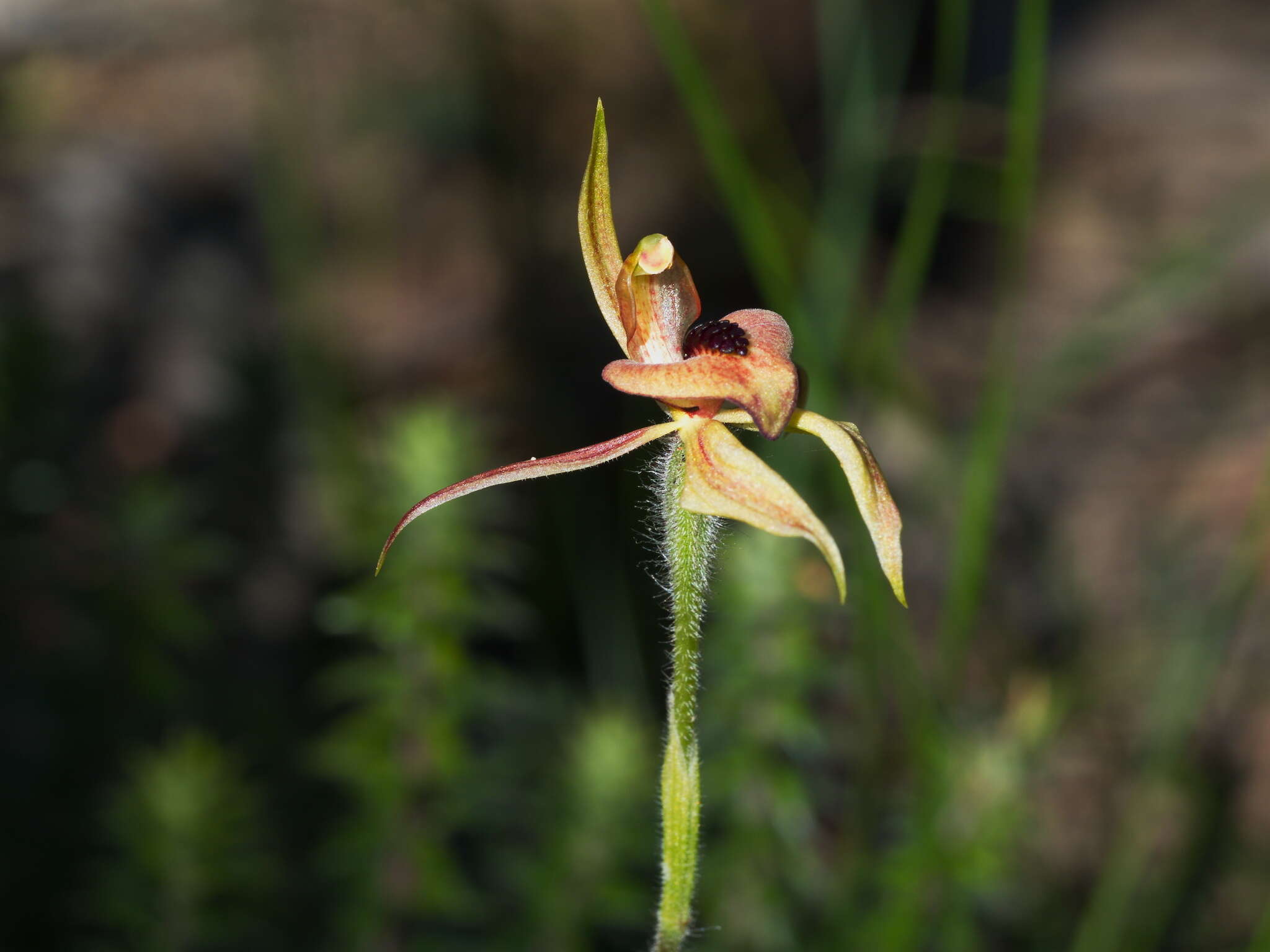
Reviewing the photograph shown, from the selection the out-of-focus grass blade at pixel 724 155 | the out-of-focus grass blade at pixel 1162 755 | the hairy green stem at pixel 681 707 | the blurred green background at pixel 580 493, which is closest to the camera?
the hairy green stem at pixel 681 707

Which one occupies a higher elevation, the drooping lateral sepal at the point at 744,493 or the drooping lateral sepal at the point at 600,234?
the drooping lateral sepal at the point at 600,234

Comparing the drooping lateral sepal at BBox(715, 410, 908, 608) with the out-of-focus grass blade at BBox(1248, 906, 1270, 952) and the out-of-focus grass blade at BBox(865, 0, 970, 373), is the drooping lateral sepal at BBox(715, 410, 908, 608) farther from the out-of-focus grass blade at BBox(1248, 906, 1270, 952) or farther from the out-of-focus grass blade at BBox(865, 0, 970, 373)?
the out-of-focus grass blade at BBox(1248, 906, 1270, 952)

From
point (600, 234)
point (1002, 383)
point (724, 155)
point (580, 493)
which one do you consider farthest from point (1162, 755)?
point (600, 234)

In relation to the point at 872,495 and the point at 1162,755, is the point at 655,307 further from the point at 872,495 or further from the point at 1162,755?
the point at 1162,755

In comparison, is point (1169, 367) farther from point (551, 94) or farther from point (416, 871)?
point (416, 871)

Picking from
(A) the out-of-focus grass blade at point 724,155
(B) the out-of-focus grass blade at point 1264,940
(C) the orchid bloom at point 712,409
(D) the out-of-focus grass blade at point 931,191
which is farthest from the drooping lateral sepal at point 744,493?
(B) the out-of-focus grass blade at point 1264,940

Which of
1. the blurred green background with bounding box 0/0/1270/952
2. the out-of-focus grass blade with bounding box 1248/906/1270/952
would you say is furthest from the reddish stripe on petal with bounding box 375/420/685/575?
the out-of-focus grass blade with bounding box 1248/906/1270/952

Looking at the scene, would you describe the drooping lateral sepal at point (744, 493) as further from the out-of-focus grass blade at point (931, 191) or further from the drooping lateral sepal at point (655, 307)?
the out-of-focus grass blade at point (931, 191)

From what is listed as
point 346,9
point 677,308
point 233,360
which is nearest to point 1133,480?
point 233,360
